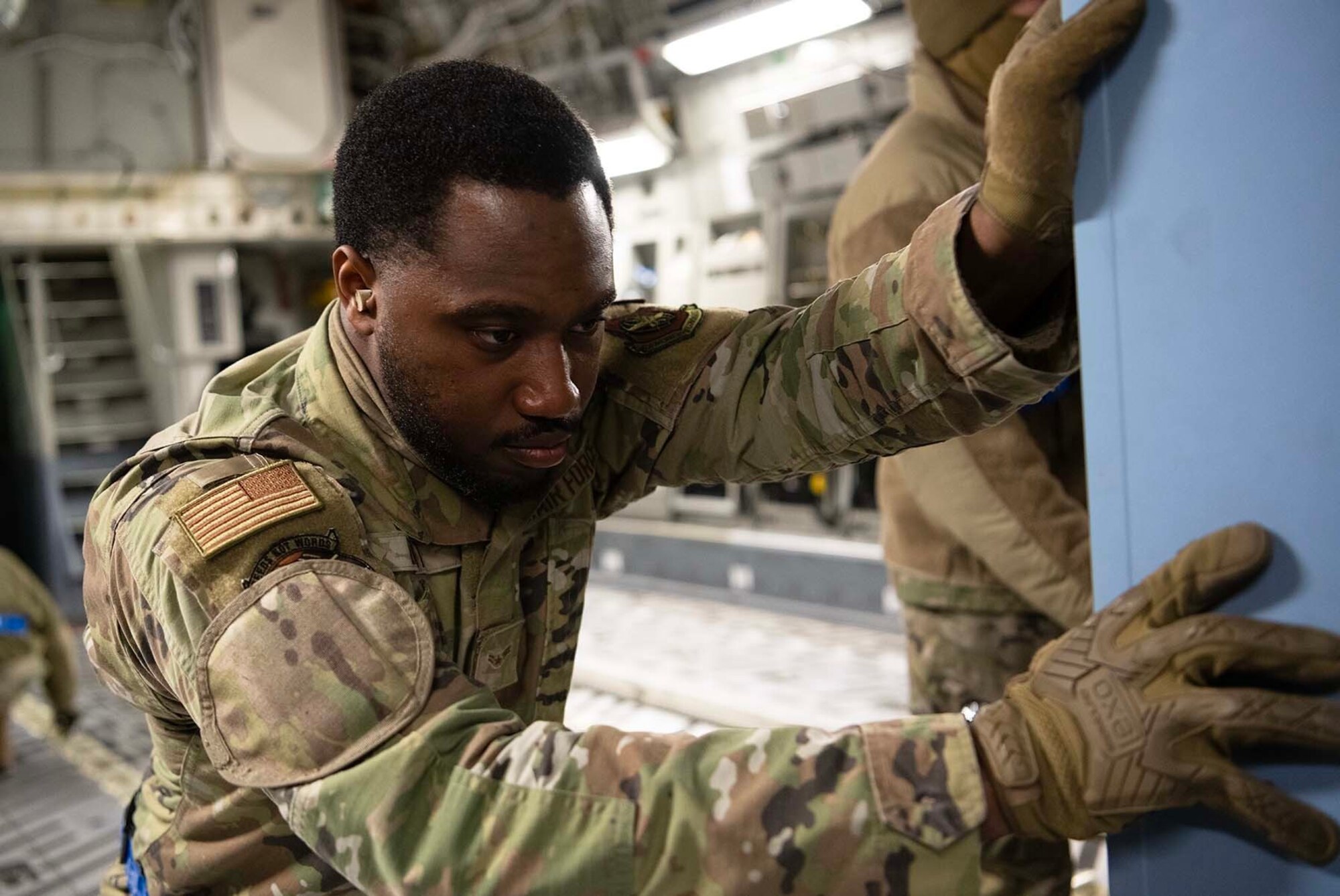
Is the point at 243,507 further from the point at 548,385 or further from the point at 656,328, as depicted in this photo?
the point at 656,328

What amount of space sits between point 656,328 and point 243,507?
0.70m

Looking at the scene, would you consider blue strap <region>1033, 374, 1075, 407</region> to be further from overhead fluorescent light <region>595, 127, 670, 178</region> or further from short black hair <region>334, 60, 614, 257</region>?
overhead fluorescent light <region>595, 127, 670, 178</region>

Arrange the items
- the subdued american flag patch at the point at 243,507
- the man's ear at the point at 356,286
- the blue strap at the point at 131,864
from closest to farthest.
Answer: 1. the subdued american flag patch at the point at 243,507
2. the man's ear at the point at 356,286
3. the blue strap at the point at 131,864

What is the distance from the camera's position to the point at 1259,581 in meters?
0.96

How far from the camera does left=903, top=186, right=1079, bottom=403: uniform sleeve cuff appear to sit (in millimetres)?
1207

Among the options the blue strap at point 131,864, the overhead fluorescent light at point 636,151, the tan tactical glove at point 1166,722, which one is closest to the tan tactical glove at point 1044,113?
the tan tactical glove at point 1166,722

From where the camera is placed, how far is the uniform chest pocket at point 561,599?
5.21 feet

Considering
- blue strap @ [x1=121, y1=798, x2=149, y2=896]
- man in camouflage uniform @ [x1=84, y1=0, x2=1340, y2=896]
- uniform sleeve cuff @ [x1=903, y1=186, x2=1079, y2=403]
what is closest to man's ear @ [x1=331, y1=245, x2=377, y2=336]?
man in camouflage uniform @ [x1=84, y1=0, x2=1340, y2=896]

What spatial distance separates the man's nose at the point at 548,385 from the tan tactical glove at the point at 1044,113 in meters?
0.52

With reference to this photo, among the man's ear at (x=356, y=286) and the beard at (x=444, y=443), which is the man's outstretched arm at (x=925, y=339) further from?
the man's ear at (x=356, y=286)

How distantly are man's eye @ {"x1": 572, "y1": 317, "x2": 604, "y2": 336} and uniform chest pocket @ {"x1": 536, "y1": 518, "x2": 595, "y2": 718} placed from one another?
1.09 ft

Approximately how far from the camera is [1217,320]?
1.00m

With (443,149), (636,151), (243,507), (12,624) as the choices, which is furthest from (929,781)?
(636,151)

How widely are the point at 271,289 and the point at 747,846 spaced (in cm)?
874
